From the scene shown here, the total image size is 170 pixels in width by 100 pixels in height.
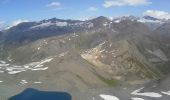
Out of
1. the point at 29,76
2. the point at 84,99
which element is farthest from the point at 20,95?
the point at 29,76

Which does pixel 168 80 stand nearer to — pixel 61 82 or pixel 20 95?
pixel 61 82

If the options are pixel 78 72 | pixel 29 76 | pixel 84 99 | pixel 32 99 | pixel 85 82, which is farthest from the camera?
pixel 78 72

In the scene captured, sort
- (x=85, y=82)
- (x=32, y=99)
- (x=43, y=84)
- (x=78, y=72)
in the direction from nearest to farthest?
(x=32, y=99)
(x=43, y=84)
(x=85, y=82)
(x=78, y=72)

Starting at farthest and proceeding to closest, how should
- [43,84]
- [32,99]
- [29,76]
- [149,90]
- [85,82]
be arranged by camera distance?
[85,82] → [29,76] → [43,84] → [149,90] → [32,99]

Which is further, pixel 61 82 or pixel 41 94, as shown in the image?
pixel 61 82

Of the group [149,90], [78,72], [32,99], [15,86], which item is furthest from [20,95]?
[78,72]

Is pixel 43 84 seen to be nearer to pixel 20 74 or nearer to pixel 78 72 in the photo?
pixel 20 74

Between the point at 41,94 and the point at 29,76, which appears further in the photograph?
the point at 29,76

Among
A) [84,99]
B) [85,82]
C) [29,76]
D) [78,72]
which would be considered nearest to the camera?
[84,99]
